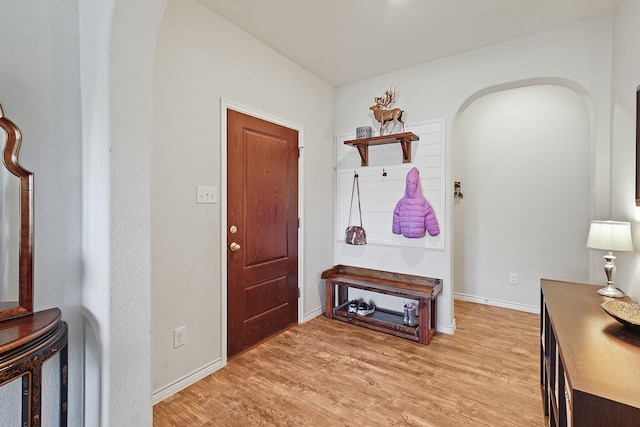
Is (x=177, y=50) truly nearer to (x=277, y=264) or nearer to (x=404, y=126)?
(x=277, y=264)

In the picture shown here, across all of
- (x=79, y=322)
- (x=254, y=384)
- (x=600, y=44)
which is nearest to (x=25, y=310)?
(x=79, y=322)

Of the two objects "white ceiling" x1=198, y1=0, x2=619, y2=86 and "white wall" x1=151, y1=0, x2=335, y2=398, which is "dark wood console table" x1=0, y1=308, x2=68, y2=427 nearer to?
"white wall" x1=151, y1=0, x2=335, y2=398

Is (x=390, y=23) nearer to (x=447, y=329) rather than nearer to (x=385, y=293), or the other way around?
(x=385, y=293)

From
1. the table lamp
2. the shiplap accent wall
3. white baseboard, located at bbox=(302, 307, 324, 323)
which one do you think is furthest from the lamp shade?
white baseboard, located at bbox=(302, 307, 324, 323)

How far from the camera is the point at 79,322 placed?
129cm

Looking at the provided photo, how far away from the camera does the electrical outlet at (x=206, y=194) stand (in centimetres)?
205

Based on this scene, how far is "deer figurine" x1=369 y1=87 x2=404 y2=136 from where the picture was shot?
296cm

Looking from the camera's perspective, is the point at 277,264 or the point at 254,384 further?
the point at 277,264

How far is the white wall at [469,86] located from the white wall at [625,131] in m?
0.10

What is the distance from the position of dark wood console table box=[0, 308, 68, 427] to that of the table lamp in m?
2.50

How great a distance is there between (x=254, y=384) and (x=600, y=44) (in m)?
3.46

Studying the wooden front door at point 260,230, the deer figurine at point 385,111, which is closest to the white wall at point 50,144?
the wooden front door at point 260,230

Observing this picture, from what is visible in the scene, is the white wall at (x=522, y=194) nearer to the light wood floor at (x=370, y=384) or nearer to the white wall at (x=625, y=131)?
the light wood floor at (x=370, y=384)

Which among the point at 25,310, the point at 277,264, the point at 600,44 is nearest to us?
the point at 25,310
